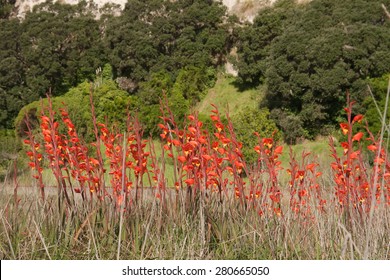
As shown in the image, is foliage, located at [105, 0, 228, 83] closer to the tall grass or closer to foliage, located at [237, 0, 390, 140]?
foliage, located at [237, 0, 390, 140]

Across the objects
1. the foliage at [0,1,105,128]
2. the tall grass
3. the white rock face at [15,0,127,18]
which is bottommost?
the tall grass

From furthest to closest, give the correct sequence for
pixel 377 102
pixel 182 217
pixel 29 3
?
pixel 29 3 < pixel 377 102 < pixel 182 217

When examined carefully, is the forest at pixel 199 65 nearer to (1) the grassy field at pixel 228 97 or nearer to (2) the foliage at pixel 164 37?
(2) the foliage at pixel 164 37

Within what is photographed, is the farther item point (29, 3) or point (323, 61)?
point (29, 3)

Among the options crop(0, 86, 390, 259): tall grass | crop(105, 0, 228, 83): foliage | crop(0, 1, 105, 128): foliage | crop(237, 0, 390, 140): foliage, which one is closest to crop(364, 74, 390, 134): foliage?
crop(237, 0, 390, 140): foliage

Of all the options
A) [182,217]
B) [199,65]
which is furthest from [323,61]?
[182,217]

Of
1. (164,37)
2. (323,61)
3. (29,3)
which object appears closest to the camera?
(323,61)

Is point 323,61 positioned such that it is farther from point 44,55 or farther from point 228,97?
point 44,55

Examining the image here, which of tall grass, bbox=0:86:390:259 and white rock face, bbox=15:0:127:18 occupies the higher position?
white rock face, bbox=15:0:127:18

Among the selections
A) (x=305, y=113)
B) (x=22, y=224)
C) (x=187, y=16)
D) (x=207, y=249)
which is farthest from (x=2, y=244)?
(x=187, y=16)

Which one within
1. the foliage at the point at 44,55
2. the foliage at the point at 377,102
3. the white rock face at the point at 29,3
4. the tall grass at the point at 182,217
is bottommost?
the foliage at the point at 377,102

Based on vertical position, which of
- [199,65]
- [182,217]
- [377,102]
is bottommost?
[377,102]

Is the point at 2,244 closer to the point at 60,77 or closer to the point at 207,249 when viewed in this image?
the point at 207,249

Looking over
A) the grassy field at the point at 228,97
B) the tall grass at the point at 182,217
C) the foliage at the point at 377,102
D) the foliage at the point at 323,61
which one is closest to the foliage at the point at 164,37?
the grassy field at the point at 228,97
